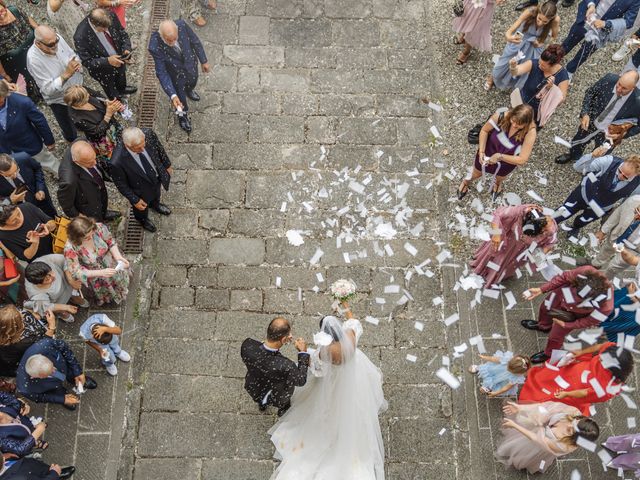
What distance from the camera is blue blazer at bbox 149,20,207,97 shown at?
22.2 ft

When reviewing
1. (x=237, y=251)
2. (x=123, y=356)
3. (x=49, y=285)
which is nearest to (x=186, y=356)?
(x=123, y=356)

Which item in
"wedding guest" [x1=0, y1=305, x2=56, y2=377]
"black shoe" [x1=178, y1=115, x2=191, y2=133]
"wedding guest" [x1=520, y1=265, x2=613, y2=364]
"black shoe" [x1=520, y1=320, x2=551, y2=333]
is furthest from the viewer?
"black shoe" [x1=178, y1=115, x2=191, y2=133]

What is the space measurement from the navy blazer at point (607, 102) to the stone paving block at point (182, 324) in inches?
202

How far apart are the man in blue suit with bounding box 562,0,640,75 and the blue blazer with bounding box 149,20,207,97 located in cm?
504

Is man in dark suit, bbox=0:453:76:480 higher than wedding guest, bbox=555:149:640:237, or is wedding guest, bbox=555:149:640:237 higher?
wedding guest, bbox=555:149:640:237

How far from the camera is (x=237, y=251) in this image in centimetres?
695

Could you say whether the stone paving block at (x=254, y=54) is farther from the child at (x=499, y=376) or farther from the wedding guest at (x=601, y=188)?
the child at (x=499, y=376)

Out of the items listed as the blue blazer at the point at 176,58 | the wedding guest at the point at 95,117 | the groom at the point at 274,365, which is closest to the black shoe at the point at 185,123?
the blue blazer at the point at 176,58

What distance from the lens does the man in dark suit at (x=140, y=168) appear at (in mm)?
5898

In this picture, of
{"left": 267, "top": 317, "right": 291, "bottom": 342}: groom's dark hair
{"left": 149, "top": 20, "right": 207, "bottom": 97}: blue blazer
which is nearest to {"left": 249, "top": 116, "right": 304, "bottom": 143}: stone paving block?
{"left": 149, "top": 20, "right": 207, "bottom": 97}: blue blazer

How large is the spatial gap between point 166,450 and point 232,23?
606 cm

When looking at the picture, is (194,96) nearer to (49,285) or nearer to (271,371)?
(49,285)

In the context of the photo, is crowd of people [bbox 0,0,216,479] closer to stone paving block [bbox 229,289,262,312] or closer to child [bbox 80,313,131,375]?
child [bbox 80,313,131,375]

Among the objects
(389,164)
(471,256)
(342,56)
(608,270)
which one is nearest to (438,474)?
(471,256)
